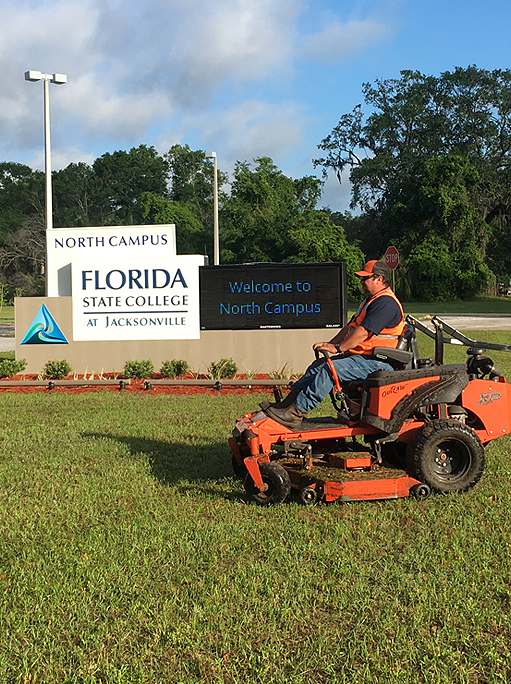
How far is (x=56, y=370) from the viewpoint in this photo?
587 inches

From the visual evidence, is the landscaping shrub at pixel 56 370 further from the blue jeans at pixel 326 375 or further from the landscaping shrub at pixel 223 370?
the blue jeans at pixel 326 375

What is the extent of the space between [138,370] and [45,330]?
2.42 metres

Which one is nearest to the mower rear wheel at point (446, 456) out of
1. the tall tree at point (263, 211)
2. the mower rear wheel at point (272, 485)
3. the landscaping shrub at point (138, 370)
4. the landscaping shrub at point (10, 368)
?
the mower rear wheel at point (272, 485)

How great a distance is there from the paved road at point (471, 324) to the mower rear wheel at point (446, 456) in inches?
743

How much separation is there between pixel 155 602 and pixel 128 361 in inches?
430

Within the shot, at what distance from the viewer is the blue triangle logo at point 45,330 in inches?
622

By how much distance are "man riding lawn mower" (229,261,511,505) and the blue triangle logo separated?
32.4ft

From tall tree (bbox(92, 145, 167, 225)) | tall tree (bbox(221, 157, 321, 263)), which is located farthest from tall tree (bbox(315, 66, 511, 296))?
tall tree (bbox(92, 145, 167, 225))

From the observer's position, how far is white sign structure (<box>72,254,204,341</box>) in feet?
50.6

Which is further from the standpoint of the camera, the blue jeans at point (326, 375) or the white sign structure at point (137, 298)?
the white sign structure at point (137, 298)

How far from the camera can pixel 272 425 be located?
6.43 metres

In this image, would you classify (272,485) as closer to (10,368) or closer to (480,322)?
(10,368)

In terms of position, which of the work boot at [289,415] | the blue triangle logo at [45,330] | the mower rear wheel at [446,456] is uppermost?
the blue triangle logo at [45,330]

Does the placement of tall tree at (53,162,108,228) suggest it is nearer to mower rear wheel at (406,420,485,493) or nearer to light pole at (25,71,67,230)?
light pole at (25,71,67,230)
